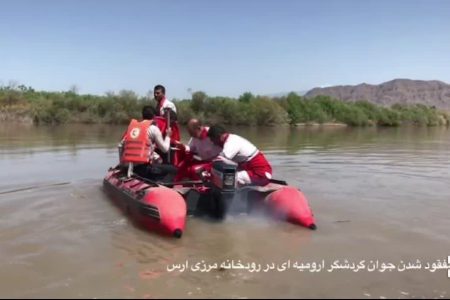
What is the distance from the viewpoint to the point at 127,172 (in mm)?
9438

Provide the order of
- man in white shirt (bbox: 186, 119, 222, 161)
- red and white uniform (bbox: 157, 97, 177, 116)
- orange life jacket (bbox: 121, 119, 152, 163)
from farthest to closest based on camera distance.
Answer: red and white uniform (bbox: 157, 97, 177, 116), man in white shirt (bbox: 186, 119, 222, 161), orange life jacket (bbox: 121, 119, 152, 163)

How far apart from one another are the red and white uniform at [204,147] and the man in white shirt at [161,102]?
3.14 feet

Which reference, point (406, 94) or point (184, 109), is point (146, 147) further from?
point (406, 94)

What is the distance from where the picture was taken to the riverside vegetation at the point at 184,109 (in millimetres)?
53125

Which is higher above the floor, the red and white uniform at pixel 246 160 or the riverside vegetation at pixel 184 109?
the riverside vegetation at pixel 184 109

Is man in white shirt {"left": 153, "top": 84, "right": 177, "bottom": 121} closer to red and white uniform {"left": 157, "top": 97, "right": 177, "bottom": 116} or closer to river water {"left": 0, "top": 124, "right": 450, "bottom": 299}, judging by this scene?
red and white uniform {"left": 157, "top": 97, "right": 177, "bottom": 116}

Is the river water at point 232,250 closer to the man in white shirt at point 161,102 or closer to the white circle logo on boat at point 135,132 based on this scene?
the white circle logo on boat at point 135,132

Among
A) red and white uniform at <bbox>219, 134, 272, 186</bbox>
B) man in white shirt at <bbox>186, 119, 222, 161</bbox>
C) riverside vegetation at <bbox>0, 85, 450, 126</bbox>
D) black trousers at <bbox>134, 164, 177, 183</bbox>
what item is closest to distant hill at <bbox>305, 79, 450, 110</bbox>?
riverside vegetation at <bbox>0, 85, 450, 126</bbox>

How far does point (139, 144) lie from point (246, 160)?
2.01 m

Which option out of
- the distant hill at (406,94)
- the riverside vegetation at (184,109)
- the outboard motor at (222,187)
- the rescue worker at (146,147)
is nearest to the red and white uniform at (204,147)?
the rescue worker at (146,147)

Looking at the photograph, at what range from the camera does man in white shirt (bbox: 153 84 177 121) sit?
9.81 m

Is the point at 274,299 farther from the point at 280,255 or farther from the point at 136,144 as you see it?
the point at 136,144

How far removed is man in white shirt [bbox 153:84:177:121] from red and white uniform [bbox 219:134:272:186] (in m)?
2.27

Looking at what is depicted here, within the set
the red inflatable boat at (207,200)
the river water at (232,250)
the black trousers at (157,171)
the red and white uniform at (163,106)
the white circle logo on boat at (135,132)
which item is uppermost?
the red and white uniform at (163,106)
